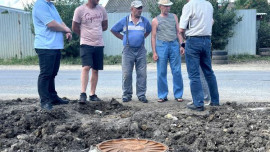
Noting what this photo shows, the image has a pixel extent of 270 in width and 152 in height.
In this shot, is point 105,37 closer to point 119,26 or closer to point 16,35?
point 16,35

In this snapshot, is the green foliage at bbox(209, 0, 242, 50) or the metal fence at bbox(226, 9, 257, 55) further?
the metal fence at bbox(226, 9, 257, 55)

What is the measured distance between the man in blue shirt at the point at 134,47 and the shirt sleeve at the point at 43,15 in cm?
176

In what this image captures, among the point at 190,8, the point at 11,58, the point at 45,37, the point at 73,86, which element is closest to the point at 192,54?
the point at 190,8

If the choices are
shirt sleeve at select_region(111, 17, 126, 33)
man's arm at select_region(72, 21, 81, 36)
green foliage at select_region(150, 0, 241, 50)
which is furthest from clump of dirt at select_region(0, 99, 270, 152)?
green foliage at select_region(150, 0, 241, 50)

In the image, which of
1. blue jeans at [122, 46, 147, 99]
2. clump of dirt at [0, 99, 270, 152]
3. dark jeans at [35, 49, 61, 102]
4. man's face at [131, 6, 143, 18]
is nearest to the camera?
clump of dirt at [0, 99, 270, 152]

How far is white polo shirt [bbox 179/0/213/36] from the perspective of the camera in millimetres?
7031

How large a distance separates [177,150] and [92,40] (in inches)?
141

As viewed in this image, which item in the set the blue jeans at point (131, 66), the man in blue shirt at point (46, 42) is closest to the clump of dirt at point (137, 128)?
the man in blue shirt at point (46, 42)

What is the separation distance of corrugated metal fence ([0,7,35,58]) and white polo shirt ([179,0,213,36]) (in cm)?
1718

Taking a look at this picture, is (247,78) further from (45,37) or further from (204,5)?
(45,37)

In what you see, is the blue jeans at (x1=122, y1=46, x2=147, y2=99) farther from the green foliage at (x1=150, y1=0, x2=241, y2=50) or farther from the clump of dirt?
the green foliage at (x1=150, y1=0, x2=241, y2=50)

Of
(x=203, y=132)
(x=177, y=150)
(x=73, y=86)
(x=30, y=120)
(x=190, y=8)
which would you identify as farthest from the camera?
(x=73, y=86)

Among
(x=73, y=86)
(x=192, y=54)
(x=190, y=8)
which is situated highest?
(x=190, y=8)

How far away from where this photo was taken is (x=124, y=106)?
7.51 meters
